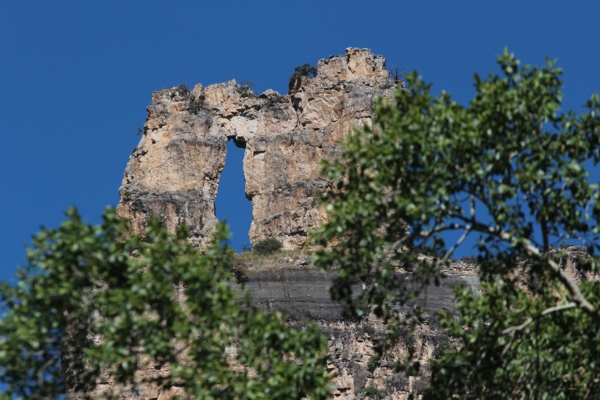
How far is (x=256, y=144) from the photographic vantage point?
230 feet

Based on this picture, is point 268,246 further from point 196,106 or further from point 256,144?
point 196,106

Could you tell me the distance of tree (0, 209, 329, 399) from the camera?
67.7 ft

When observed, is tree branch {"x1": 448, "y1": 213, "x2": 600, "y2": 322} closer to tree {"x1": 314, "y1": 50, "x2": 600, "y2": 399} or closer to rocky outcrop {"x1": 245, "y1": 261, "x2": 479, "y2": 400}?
tree {"x1": 314, "y1": 50, "x2": 600, "y2": 399}

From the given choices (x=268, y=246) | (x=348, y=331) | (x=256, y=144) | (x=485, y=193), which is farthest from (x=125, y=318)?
(x=256, y=144)

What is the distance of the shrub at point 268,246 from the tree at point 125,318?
42.5 metres

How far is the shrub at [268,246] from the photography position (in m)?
64.2

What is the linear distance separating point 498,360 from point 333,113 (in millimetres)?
48059

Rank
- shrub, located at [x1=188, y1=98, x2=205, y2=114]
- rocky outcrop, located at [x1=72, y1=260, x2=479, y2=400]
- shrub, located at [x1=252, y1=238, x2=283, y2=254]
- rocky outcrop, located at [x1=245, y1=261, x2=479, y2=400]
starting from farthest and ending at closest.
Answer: shrub, located at [x1=188, y1=98, x2=205, y2=114] < shrub, located at [x1=252, y1=238, x2=283, y2=254] < rocky outcrop, located at [x1=245, y1=261, x2=479, y2=400] < rocky outcrop, located at [x1=72, y1=260, x2=479, y2=400]

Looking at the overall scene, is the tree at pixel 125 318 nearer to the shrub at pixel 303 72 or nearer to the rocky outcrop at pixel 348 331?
the rocky outcrop at pixel 348 331

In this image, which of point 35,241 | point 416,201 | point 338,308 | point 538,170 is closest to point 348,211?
point 416,201

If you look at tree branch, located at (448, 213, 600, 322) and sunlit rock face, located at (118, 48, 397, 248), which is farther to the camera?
sunlit rock face, located at (118, 48, 397, 248)

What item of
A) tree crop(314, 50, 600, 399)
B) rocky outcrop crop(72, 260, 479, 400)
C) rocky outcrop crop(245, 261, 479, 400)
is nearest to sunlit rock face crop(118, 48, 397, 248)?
rocky outcrop crop(72, 260, 479, 400)

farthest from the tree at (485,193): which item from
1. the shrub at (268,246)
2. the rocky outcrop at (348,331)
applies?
the shrub at (268,246)

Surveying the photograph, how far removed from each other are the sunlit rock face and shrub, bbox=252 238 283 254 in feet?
2.28
